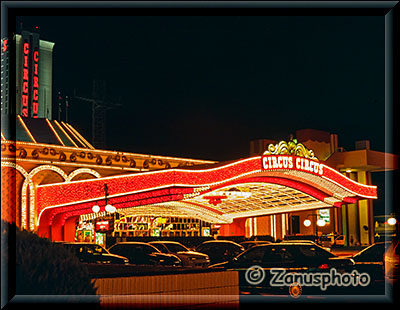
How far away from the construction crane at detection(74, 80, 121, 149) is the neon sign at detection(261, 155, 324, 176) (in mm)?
30072

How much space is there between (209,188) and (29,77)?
27261 millimetres

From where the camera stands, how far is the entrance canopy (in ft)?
94.5

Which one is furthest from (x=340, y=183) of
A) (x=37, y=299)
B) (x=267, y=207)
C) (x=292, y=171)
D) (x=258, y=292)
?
(x=37, y=299)

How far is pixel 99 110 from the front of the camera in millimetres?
60250

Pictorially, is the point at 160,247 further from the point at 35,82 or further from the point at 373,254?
the point at 35,82

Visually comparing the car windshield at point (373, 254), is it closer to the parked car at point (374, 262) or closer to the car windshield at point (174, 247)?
the parked car at point (374, 262)

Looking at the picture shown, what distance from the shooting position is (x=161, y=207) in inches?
1574

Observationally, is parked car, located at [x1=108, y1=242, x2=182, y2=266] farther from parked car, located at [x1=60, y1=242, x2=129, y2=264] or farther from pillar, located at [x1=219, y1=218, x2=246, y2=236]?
pillar, located at [x1=219, y1=218, x2=246, y2=236]

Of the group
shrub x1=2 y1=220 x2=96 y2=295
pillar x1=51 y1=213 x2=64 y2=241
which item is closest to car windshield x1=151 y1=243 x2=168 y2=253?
pillar x1=51 y1=213 x2=64 y2=241

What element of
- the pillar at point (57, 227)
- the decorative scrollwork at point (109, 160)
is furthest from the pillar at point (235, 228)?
the pillar at point (57, 227)

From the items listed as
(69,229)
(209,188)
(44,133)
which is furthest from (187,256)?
(44,133)

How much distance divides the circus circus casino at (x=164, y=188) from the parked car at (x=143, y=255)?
3.88m

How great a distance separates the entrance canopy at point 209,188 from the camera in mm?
28797

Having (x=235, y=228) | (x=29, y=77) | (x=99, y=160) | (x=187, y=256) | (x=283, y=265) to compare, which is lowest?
(x=187, y=256)
